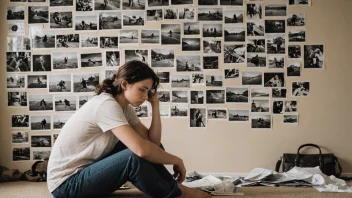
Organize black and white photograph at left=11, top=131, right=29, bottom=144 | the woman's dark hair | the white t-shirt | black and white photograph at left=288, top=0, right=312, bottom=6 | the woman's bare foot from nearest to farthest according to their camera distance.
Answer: the white t-shirt → the woman's dark hair → the woman's bare foot → black and white photograph at left=288, top=0, right=312, bottom=6 → black and white photograph at left=11, top=131, right=29, bottom=144

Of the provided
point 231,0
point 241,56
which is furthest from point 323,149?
point 231,0

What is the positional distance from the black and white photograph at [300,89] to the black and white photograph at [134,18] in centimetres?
143

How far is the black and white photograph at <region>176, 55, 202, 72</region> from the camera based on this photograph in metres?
3.81

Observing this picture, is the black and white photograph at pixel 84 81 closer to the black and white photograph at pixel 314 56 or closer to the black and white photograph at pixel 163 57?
the black and white photograph at pixel 163 57

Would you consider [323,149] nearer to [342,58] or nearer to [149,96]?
[342,58]

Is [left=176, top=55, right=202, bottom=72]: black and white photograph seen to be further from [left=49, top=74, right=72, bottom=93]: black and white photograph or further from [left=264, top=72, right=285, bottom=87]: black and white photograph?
[left=49, top=74, right=72, bottom=93]: black and white photograph

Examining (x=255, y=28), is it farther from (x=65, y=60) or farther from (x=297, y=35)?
(x=65, y=60)

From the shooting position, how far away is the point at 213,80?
381 cm

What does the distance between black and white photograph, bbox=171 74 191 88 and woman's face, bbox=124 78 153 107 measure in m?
1.41

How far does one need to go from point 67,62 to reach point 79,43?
0.20 m

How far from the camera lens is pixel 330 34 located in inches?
149

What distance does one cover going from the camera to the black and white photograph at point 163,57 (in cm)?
382

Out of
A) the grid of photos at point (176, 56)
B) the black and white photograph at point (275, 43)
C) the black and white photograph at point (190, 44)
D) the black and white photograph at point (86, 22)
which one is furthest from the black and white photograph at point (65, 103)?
the black and white photograph at point (275, 43)

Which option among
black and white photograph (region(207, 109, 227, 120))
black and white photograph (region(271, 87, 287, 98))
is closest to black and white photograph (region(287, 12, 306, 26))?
black and white photograph (region(271, 87, 287, 98))
